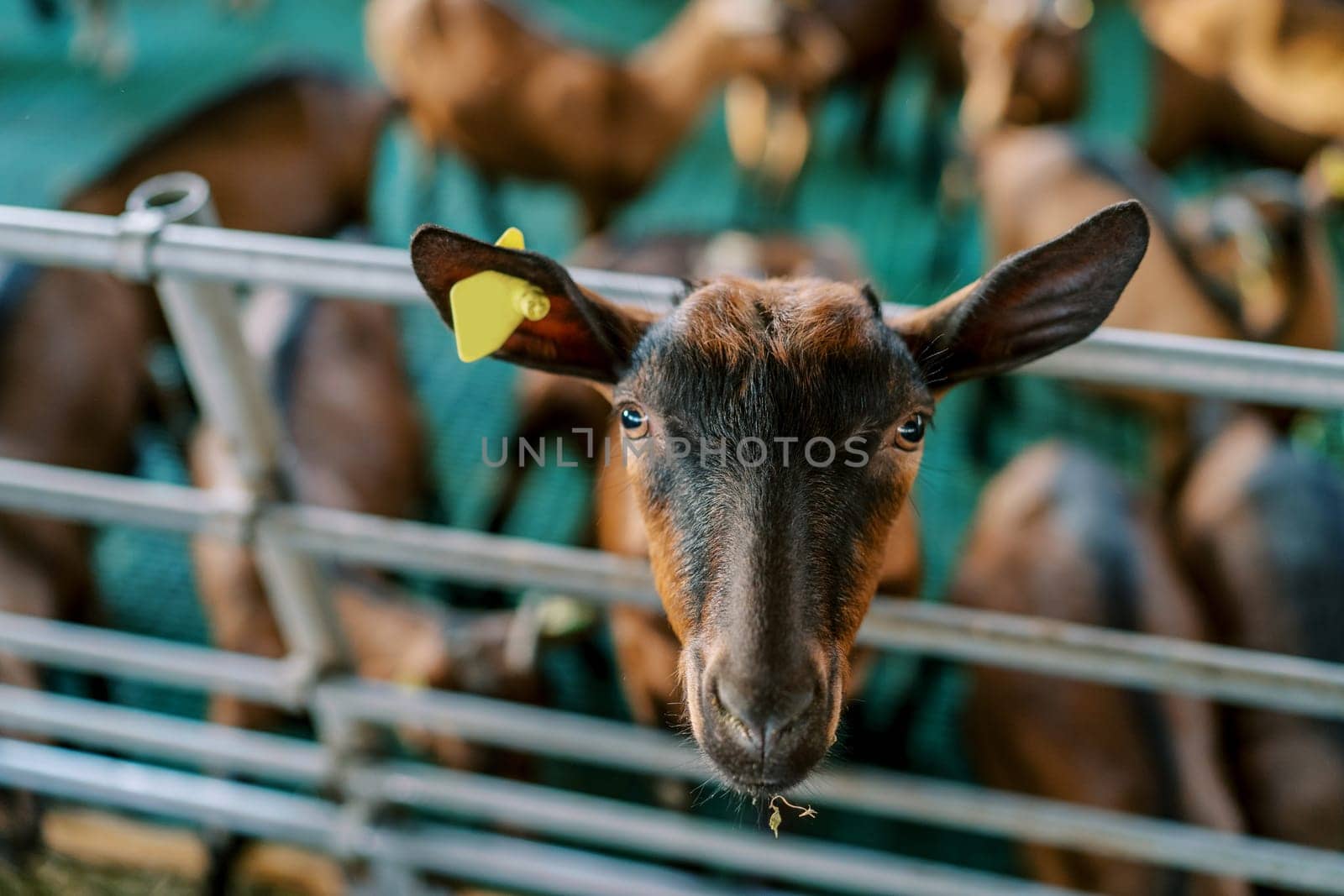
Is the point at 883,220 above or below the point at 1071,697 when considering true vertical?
above

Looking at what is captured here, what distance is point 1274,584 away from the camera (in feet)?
10.6

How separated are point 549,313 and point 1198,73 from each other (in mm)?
5530

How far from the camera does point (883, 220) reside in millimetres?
5707

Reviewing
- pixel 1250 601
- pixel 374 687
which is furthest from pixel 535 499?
pixel 1250 601

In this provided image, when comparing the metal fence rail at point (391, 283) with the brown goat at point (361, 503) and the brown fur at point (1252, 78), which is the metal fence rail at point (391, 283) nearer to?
the brown goat at point (361, 503)

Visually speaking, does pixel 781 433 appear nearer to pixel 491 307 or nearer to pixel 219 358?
pixel 491 307

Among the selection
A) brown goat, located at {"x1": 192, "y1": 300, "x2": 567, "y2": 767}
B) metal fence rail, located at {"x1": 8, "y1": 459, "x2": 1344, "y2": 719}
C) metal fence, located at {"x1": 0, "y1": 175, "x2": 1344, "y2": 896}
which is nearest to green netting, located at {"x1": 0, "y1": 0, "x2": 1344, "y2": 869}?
brown goat, located at {"x1": 192, "y1": 300, "x2": 567, "y2": 767}

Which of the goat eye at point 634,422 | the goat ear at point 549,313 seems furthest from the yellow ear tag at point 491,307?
the goat eye at point 634,422

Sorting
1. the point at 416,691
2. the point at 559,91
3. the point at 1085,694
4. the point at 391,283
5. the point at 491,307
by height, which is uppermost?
the point at 559,91

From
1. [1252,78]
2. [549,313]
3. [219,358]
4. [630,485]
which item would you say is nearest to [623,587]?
[630,485]

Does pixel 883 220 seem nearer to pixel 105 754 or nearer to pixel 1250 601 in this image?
Answer: pixel 1250 601

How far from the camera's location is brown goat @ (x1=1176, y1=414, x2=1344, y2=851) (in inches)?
114

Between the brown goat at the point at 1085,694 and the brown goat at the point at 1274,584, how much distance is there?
0.14 meters

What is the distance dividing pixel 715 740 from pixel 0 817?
2687 millimetres
